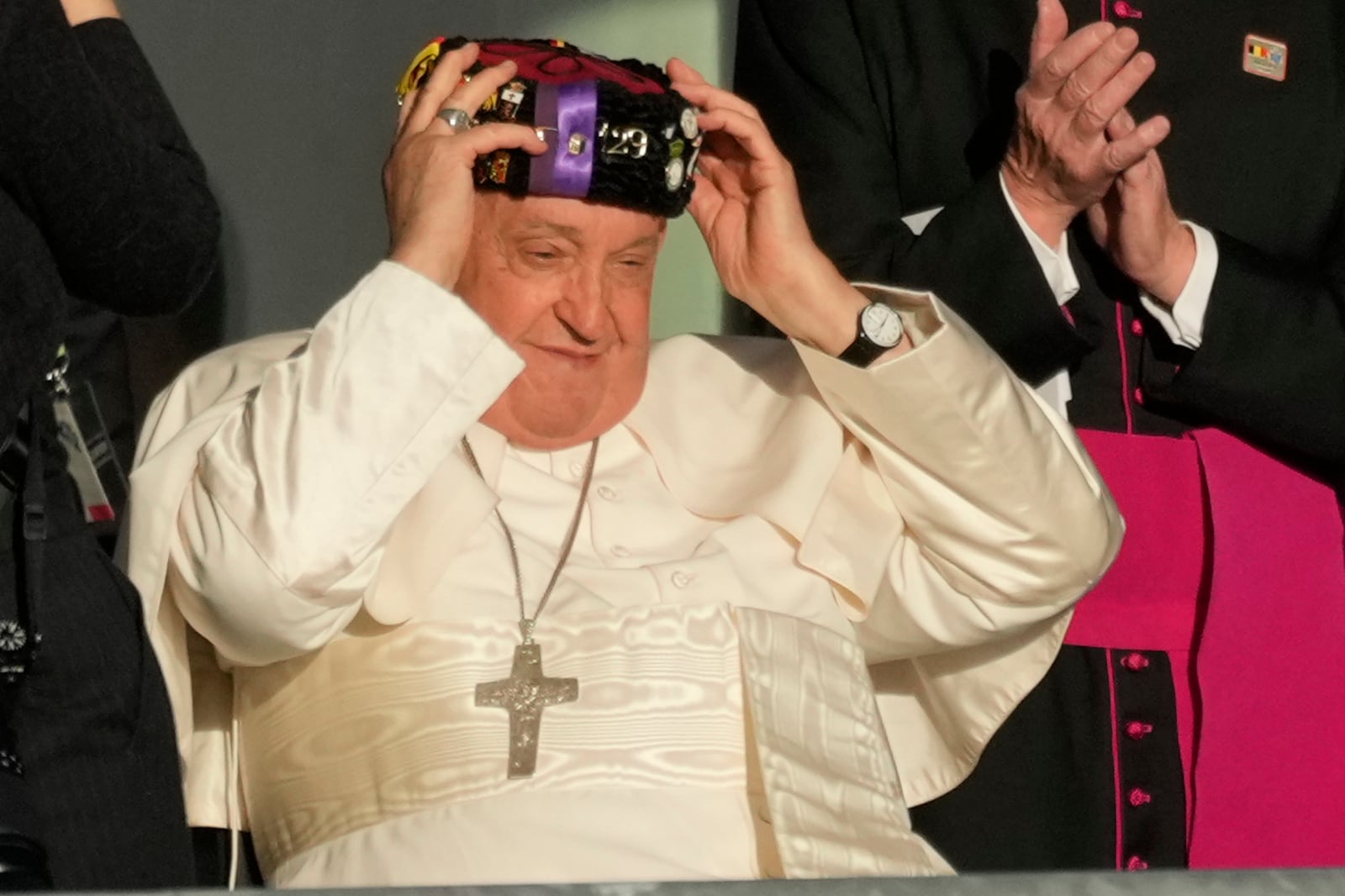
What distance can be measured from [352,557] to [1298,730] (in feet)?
4.37

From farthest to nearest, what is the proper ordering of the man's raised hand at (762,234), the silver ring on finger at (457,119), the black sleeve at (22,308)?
the man's raised hand at (762,234) < the silver ring on finger at (457,119) < the black sleeve at (22,308)

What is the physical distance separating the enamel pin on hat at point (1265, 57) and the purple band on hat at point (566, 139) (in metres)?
1.02

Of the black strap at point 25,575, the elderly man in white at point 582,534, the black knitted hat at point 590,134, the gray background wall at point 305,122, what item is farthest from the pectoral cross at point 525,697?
the gray background wall at point 305,122

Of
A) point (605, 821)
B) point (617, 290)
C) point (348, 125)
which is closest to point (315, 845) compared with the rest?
point (605, 821)

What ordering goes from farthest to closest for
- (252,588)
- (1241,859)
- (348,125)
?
1. (348,125)
2. (1241,859)
3. (252,588)

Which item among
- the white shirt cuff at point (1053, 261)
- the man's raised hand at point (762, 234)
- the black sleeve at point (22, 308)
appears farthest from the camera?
the white shirt cuff at point (1053, 261)

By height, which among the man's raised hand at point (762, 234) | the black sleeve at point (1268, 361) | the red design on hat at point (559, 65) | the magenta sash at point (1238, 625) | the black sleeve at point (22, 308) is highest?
the red design on hat at point (559, 65)

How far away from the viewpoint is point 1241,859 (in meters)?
2.99

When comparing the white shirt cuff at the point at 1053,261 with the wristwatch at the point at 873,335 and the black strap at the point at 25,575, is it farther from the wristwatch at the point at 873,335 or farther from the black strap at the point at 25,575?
the black strap at the point at 25,575

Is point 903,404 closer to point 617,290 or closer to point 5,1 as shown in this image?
point 617,290

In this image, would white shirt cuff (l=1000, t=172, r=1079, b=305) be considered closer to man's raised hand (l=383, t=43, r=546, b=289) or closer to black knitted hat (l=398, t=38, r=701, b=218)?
black knitted hat (l=398, t=38, r=701, b=218)

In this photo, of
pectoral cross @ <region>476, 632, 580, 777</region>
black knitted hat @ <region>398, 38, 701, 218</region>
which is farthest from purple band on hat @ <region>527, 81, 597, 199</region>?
pectoral cross @ <region>476, 632, 580, 777</region>

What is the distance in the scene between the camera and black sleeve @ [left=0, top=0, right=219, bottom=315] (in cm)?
204

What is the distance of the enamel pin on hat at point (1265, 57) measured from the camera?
10.4ft
